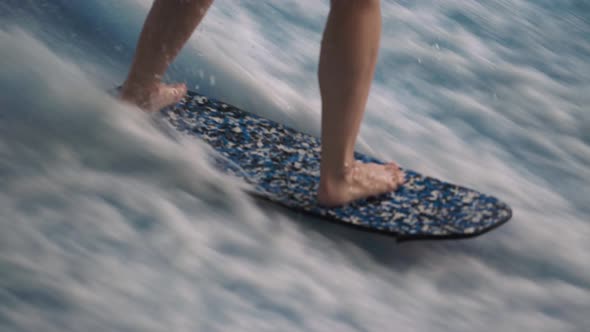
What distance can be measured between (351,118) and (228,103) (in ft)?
2.32

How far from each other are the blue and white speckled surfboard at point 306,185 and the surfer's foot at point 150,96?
0.03m

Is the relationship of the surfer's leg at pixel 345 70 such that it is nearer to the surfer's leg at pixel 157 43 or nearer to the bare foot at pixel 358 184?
the bare foot at pixel 358 184

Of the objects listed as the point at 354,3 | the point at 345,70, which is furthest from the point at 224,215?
the point at 354,3

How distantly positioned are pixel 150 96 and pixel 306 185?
0.41 metres

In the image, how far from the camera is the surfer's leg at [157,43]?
183 centimetres

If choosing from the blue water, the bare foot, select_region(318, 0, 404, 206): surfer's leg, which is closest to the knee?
select_region(318, 0, 404, 206): surfer's leg

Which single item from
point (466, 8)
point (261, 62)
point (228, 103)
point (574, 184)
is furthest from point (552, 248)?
point (466, 8)

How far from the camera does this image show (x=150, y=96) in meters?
1.89

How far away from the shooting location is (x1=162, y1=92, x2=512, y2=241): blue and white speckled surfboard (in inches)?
66.5

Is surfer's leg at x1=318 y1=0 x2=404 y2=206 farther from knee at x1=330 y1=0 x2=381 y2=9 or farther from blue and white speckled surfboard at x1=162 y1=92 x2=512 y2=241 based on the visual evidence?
blue and white speckled surfboard at x1=162 y1=92 x2=512 y2=241

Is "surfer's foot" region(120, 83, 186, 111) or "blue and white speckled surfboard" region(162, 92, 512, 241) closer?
"blue and white speckled surfboard" region(162, 92, 512, 241)

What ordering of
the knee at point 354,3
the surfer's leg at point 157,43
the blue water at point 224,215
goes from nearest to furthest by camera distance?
1. the blue water at point 224,215
2. the knee at point 354,3
3. the surfer's leg at point 157,43

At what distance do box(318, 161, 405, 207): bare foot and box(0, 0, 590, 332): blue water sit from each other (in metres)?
0.06

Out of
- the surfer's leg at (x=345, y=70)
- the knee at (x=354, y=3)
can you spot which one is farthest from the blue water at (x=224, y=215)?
the knee at (x=354, y=3)
